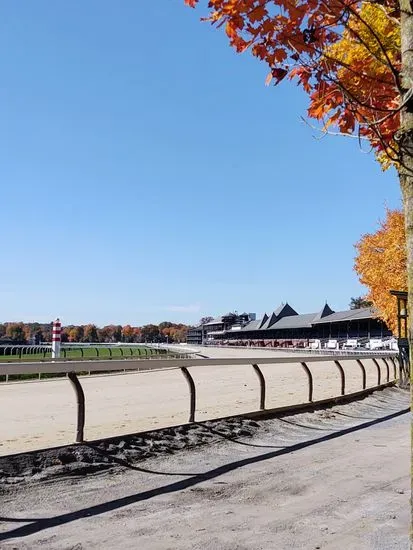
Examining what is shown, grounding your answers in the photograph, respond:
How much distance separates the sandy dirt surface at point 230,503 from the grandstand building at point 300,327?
3556 centimetres

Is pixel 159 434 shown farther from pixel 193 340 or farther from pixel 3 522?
pixel 193 340

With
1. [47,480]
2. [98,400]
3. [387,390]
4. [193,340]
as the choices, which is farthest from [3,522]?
[193,340]

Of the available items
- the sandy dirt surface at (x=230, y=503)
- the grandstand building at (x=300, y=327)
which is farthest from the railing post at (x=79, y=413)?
the grandstand building at (x=300, y=327)

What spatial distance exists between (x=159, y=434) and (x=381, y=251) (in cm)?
2770

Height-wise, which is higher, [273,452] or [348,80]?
[348,80]

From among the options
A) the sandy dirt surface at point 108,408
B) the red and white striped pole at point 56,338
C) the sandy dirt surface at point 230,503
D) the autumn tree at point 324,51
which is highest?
the autumn tree at point 324,51

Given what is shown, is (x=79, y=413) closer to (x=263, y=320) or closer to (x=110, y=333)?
(x=263, y=320)

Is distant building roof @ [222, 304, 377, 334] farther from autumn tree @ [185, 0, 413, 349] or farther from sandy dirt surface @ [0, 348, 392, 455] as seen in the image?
autumn tree @ [185, 0, 413, 349]

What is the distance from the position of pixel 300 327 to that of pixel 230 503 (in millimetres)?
78684

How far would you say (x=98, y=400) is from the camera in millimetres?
14023

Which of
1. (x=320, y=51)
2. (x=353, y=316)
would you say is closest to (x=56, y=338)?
(x=320, y=51)

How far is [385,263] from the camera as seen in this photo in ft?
102

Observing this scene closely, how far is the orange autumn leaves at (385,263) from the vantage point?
29.6 metres

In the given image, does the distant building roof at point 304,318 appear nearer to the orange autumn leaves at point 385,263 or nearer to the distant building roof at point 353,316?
the distant building roof at point 353,316
